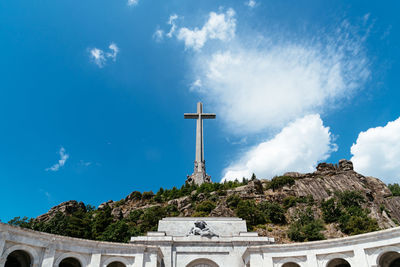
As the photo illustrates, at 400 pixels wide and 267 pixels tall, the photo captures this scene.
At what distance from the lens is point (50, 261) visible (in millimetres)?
23547

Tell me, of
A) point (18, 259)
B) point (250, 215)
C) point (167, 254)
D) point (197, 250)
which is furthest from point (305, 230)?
point (18, 259)

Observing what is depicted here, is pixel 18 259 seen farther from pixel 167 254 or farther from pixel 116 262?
pixel 167 254

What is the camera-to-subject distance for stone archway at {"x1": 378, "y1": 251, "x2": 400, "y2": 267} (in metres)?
25.4

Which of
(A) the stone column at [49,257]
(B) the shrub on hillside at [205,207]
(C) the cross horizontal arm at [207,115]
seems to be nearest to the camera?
(A) the stone column at [49,257]

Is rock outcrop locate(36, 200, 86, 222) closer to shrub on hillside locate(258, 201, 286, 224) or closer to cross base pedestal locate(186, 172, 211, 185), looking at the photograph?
cross base pedestal locate(186, 172, 211, 185)

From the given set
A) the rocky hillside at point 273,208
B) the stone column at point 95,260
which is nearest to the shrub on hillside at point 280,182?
the rocky hillside at point 273,208

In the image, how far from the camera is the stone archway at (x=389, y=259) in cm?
2543

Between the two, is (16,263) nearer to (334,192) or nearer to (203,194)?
(203,194)

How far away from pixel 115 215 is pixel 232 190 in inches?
1269

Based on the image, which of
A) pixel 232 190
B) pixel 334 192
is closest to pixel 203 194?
pixel 232 190

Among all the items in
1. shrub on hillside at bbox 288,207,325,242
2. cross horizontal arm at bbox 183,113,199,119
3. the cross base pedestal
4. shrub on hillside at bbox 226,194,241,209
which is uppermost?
cross horizontal arm at bbox 183,113,199,119

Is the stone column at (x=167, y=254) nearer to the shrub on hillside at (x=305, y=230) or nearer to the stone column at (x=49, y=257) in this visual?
the stone column at (x=49, y=257)

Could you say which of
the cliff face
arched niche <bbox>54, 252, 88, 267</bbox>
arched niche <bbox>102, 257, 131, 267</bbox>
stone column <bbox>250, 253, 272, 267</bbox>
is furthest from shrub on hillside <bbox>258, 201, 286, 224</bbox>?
arched niche <bbox>54, 252, 88, 267</bbox>

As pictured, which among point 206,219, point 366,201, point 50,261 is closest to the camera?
point 50,261
